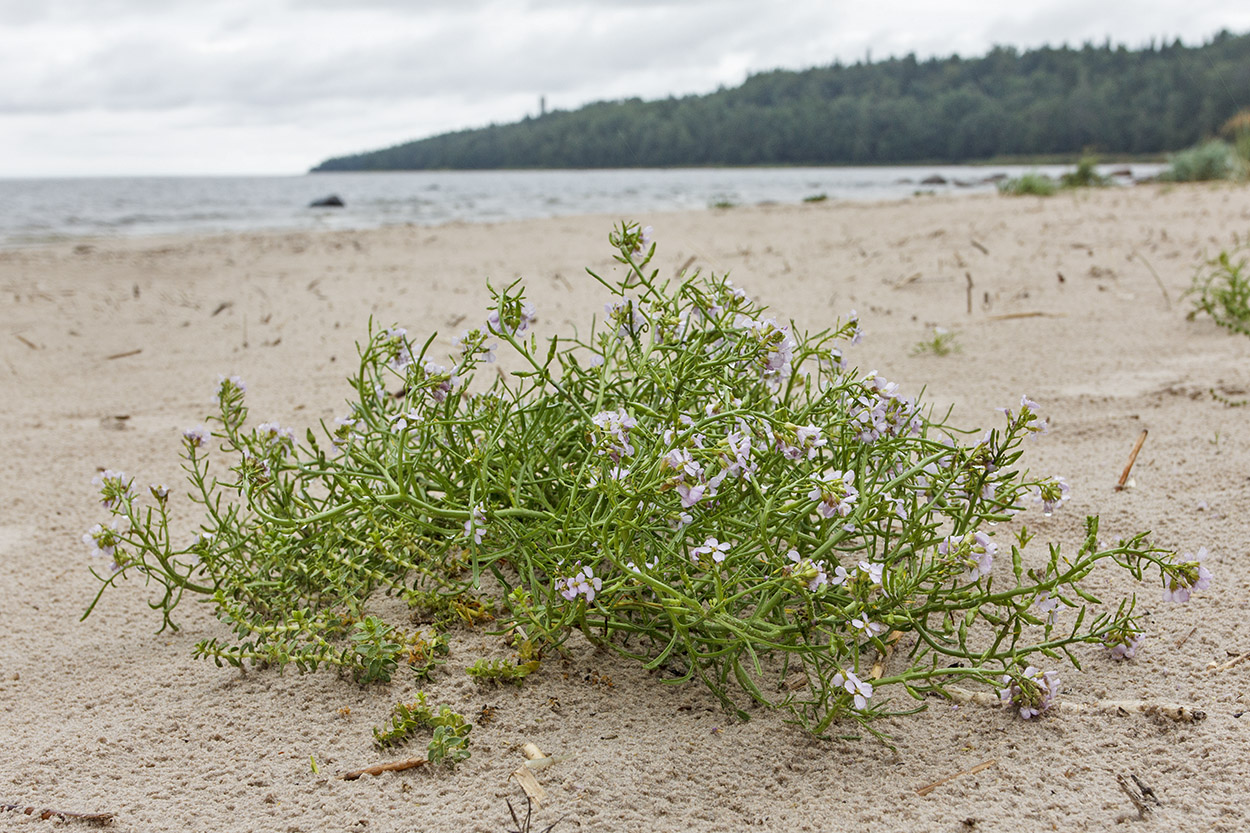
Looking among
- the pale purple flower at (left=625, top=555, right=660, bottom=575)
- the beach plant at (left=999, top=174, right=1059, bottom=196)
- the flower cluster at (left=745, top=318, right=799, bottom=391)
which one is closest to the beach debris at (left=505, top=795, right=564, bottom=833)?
the pale purple flower at (left=625, top=555, right=660, bottom=575)

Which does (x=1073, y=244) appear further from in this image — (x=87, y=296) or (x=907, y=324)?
(x=87, y=296)

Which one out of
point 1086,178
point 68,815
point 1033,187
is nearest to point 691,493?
point 68,815

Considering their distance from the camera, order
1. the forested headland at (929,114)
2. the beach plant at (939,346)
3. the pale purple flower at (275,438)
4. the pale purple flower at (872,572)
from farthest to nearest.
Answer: the forested headland at (929,114), the beach plant at (939,346), the pale purple flower at (275,438), the pale purple flower at (872,572)

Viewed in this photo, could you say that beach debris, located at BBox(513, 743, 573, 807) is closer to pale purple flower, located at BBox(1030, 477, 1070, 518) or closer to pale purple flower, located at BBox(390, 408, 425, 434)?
pale purple flower, located at BBox(390, 408, 425, 434)

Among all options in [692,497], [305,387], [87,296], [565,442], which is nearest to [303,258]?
[87,296]

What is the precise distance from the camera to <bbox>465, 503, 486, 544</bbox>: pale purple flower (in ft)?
4.50

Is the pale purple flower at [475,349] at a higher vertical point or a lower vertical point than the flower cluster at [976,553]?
higher

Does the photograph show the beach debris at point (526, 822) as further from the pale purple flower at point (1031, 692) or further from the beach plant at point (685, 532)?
the pale purple flower at point (1031, 692)

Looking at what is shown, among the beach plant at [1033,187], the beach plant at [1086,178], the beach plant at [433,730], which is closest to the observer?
the beach plant at [433,730]

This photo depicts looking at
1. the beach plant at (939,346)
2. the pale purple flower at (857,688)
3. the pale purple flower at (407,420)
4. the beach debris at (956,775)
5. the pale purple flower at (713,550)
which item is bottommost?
the beach debris at (956,775)

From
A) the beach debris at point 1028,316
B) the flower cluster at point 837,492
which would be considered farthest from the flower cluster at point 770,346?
the beach debris at point 1028,316

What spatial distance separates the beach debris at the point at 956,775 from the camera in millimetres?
1327

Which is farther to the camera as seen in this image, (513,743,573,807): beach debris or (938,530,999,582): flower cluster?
(513,743,573,807): beach debris

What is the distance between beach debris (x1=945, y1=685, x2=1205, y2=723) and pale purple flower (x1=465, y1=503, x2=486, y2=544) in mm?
832
